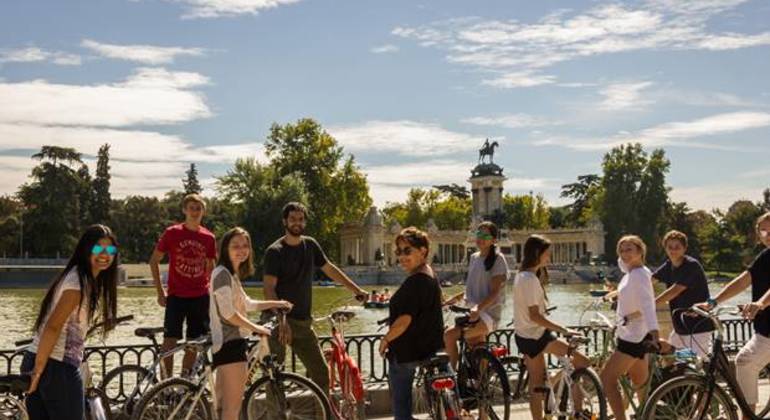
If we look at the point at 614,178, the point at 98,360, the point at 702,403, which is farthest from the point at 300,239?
the point at 614,178

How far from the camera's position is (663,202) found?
3561 inches

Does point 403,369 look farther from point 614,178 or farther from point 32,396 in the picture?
point 614,178

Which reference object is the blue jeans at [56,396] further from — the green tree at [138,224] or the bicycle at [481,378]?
the green tree at [138,224]

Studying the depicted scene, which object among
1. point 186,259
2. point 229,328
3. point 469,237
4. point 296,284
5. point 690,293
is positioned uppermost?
point 469,237

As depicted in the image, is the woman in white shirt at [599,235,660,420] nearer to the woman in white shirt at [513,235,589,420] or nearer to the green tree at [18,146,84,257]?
the woman in white shirt at [513,235,589,420]

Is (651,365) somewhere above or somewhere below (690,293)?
below

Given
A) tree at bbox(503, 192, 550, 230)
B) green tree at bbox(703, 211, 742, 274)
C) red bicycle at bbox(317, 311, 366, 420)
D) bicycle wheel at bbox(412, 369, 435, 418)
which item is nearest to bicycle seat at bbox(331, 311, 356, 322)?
red bicycle at bbox(317, 311, 366, 420)

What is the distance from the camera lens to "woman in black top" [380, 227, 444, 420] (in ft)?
20.1

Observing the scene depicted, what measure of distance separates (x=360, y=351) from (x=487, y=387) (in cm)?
233

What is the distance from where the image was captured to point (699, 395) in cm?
693

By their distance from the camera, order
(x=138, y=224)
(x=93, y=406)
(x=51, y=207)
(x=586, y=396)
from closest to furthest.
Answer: (x=93, y=406)
(x=586, y=396)
(x=51, y=207)
(x=138, y=224)

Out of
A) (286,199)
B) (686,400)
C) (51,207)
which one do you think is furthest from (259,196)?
(686,400)

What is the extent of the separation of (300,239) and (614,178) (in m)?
87.2

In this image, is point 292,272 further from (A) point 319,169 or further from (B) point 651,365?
(A) point 319,169
